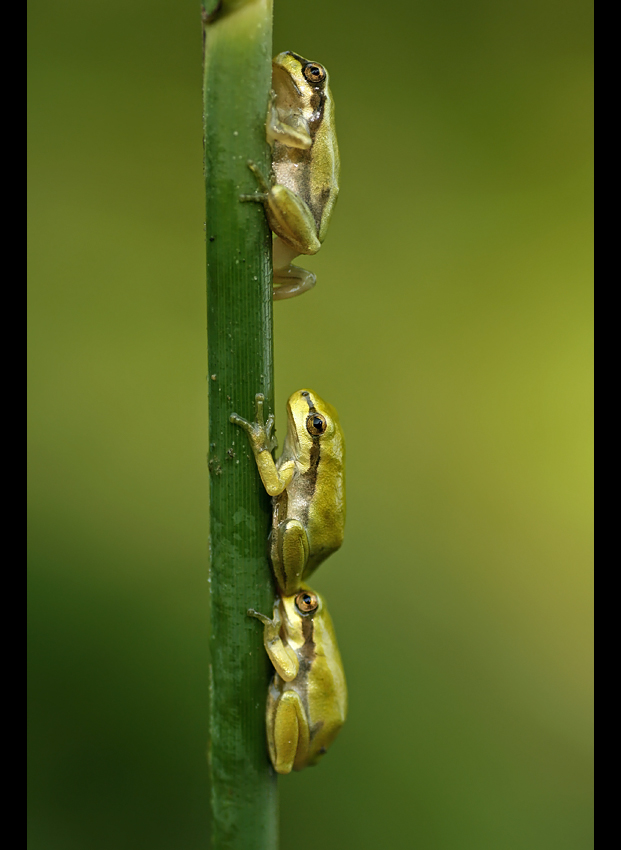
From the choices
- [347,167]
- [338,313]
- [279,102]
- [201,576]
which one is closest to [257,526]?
[279,102]

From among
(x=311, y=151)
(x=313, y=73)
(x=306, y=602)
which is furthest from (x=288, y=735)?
(x=313, y=73)

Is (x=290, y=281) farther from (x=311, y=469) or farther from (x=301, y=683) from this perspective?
(x=301, y=683)

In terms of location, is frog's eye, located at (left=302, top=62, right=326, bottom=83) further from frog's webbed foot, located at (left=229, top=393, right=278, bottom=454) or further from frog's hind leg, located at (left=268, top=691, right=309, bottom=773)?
frog's hind leg, located at (left=268, top=691, right=309, bottom=773)

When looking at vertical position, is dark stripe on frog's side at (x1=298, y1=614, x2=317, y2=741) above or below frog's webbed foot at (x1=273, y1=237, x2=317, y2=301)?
below

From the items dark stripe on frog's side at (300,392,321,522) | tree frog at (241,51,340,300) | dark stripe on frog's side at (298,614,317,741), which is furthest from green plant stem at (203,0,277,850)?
dark stripe on frog's side at (300,392,321,522)

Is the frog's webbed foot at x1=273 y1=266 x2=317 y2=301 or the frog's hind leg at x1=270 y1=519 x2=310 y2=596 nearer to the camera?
the frog's hind leg at x1=270 y1=519 x2=310 y2=596

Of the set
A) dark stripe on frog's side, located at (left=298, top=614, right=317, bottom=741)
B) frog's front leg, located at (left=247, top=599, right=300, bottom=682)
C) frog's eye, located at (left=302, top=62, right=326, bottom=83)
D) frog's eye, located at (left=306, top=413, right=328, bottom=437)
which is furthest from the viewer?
frog's eye, located at (left=306, top=413, right=328, bottom=437)

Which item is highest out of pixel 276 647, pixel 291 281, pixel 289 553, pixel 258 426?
pixel 291 281

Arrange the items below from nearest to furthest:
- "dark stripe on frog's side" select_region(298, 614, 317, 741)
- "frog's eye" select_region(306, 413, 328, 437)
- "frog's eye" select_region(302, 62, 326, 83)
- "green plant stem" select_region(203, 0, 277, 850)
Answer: "green plant stem" select_region(203, 0, 277, 850) → "frog's eye" select_region(302, 62, 326, 83) → "dark stripe on frog's side" select_region(298, 614, 317, 741) → "frog's eye" select_region(306, 413, 328, 437)
